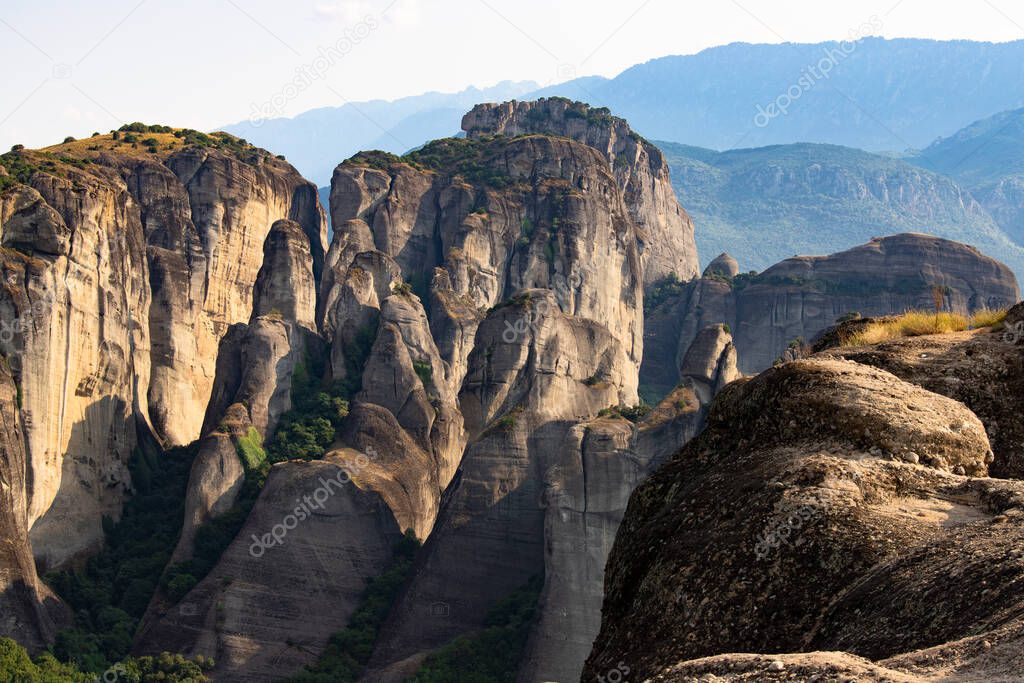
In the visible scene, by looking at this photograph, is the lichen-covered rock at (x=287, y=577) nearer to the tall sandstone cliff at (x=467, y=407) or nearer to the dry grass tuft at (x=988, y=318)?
the tall sandstone cliff at (x=467, y=407)

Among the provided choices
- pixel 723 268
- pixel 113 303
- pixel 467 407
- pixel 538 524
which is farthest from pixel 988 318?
pixel 723 268

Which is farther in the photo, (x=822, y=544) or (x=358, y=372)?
(x=358, y=372)

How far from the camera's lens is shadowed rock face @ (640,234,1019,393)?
95625mm

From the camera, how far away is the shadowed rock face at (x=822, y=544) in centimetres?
888

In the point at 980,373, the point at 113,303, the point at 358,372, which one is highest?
the point at 113,303

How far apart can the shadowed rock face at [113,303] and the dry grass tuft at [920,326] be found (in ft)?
162

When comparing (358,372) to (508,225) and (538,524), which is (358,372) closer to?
(538,524)

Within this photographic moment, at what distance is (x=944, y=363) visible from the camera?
556 inches

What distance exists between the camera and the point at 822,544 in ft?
34.3

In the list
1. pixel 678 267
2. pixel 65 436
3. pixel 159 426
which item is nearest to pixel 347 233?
pixel 159 426

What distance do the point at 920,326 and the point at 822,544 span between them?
20.6ft

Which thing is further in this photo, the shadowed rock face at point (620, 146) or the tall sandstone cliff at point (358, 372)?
the shadowed rock face at point (620, 146)

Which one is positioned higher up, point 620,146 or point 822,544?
point 620,146

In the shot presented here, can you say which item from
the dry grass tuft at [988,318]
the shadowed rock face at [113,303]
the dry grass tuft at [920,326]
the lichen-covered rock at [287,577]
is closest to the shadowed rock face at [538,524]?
the lichen-covered rock at [287,577]
